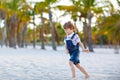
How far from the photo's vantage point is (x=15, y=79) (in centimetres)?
741

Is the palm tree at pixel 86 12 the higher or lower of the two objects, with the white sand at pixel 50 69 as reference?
higher

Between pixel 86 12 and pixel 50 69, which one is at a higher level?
pixel 86 12

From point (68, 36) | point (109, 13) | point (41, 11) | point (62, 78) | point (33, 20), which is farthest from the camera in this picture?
point (33, 20)

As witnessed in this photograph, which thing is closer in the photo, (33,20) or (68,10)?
(68,10)

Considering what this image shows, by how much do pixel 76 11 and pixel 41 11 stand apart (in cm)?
428

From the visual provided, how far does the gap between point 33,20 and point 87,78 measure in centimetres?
3674

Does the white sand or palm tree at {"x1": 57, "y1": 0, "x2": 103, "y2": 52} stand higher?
palm tree at {"x1": 57, "y1": 0, "x2": 103, "y2": 52}

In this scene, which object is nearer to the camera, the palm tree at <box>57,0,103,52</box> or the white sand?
the white sand

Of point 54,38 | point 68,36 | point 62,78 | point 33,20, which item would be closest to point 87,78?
point 62,78

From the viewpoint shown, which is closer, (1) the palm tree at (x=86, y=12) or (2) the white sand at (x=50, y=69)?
(2) the white sand at (x=50, y=69)

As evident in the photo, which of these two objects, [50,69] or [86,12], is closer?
[50,69]

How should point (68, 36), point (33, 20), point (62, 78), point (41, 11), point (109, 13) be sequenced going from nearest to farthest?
point (68, 36) → point (62, 78) → point (109, 13) → point (41, 11) → point (33, 20)

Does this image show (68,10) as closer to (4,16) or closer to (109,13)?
(109,13)

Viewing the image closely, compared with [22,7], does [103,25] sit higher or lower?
lower
